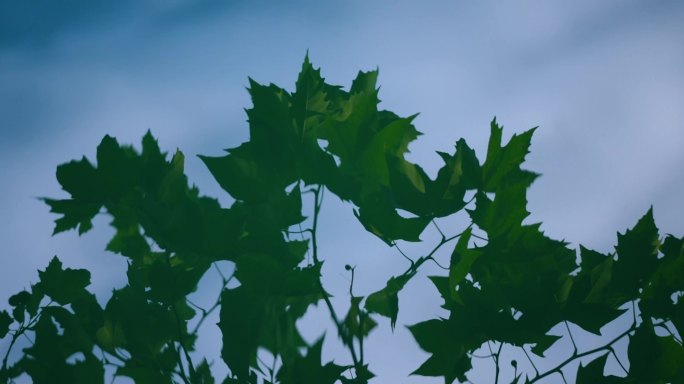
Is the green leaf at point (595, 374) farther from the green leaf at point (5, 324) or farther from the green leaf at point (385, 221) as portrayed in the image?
the green leaf at point (5, 324)

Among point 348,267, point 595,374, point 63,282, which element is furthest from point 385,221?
point 63,282

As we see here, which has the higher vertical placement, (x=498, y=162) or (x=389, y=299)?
(x=498, y=162)

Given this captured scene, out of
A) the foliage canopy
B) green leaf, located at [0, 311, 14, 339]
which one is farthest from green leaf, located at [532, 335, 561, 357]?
green leaf, located at [0, 311, 14, 339]

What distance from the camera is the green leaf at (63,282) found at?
80 centimetres

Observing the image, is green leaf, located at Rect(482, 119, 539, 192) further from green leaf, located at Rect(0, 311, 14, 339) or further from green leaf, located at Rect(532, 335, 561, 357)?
green leaf, located at Rect(0, 311, 14, 339)

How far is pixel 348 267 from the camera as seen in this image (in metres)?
0.71

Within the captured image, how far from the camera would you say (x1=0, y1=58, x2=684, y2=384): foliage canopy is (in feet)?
2.11

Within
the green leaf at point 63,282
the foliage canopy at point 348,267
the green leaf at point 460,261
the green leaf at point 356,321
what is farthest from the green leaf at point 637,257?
the green leaf at point 63,282

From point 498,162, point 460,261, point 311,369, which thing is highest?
point 498,162

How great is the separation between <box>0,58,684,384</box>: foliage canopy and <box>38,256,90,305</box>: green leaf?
0.12 ft

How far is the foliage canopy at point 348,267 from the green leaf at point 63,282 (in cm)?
4

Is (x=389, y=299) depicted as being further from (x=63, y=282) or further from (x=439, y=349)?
(x=63, y=282)

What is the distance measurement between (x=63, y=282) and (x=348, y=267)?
38cm

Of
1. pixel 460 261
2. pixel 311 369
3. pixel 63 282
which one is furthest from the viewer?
pixel 63 282
